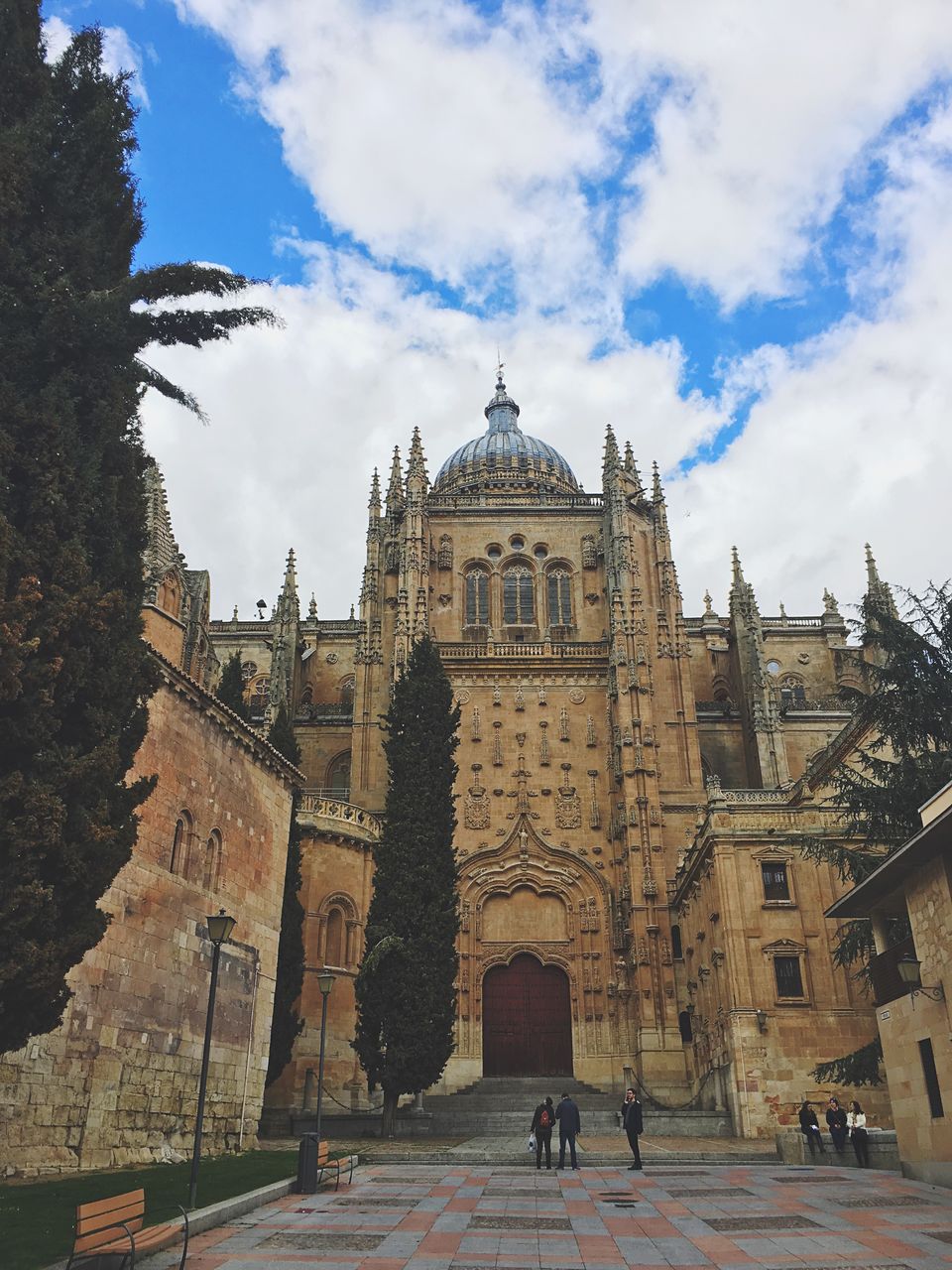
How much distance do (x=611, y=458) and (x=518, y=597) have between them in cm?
719

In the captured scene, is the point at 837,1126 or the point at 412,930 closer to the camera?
the point at 837,1126

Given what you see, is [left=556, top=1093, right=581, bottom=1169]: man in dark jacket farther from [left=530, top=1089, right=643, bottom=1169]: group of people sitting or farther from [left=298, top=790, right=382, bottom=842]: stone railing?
[left=298, top=790, right=382, bottom=842]: stone railing

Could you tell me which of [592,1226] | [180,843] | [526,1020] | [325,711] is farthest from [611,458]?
[592,1226]

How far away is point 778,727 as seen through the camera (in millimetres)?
39938

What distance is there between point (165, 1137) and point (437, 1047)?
9310 mm

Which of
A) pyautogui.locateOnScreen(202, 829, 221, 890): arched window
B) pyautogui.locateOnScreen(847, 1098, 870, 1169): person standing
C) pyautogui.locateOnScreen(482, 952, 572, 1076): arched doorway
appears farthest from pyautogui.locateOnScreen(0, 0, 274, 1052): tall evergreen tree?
pyautogui.locateOnScreen(482, 952, 572, 1076): arched doorway

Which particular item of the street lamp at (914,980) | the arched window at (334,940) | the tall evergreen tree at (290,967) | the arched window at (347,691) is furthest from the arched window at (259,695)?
the street lamp at (914,980)

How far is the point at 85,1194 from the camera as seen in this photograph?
12.1 m

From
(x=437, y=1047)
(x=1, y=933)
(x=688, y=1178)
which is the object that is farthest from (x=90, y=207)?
(x=437, y=1047)

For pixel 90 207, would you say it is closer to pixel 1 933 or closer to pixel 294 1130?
Answer: pixel 1 933

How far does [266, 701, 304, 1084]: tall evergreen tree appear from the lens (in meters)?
26.9

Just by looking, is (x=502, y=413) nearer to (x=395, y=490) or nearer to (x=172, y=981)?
(x=395, y=490)

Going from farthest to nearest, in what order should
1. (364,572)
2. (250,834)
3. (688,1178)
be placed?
(364,572) → (250,834) → (688,1178)

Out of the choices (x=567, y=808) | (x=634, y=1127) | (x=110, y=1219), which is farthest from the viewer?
(x=567, y=808)
